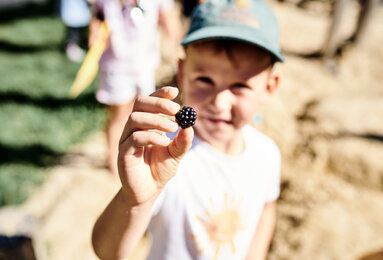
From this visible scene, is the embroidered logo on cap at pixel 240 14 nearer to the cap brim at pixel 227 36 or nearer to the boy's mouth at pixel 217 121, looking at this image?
the cap brim at pixel 227 36

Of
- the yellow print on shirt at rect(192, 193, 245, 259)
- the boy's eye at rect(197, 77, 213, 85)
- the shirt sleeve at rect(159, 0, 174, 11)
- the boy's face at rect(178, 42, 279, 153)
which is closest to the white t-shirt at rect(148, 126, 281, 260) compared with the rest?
the yellow print on shirt at rect(192, 193, 245, 259)

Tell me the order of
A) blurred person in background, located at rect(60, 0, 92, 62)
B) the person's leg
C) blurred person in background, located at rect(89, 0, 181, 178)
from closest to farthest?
blurred person in background, located at rect(89, 0, 181, 178)
the person's leg
blurred person in background, located at rect(60, 0, 92, 62)

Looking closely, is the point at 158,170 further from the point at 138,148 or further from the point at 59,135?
the point at 59,135

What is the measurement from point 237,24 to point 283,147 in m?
2.28

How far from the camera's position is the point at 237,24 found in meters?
1.29

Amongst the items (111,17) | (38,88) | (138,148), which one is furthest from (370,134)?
(38,88)

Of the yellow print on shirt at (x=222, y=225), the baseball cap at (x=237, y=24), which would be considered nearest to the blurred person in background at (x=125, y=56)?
the baseball cap at (x=237, y=24)

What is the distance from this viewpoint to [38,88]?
459 cm

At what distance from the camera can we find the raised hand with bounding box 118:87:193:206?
2.86 feet

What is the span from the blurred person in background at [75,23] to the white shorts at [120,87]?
1.08 metres

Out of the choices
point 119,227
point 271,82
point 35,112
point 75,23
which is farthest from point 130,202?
point 75,23

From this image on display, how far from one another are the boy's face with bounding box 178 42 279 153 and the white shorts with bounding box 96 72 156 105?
1549 mm

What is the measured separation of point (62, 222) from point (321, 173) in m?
2.21

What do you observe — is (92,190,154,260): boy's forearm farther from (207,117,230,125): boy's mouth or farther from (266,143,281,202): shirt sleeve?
(266,143,281,202): shirt sleeve
